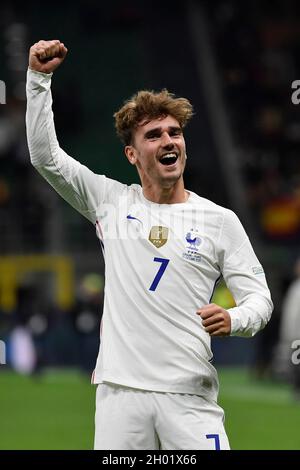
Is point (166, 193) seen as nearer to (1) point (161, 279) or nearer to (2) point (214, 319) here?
(1) point (161, 279)

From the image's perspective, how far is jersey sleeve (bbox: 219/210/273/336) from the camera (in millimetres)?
5703

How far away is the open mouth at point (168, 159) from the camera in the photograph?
5.88 meters

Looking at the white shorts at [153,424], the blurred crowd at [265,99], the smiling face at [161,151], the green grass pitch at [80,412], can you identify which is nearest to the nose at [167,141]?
the smiling face at [161,151]

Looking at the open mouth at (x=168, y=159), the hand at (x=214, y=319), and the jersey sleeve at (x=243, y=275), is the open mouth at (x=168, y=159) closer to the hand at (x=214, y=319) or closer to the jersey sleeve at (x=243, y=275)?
the jersey sleeve at (x=243, y=275)

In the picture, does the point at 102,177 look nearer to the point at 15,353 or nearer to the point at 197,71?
the point at 15,353

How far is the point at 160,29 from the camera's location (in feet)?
105

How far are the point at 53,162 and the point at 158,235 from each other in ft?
2.01

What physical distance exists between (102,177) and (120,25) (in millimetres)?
25976

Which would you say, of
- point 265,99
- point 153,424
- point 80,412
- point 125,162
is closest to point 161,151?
point 153,424

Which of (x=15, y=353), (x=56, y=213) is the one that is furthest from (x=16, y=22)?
(x=15, y=353)

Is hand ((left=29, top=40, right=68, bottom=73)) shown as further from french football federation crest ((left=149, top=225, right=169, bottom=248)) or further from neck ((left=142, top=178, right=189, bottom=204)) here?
french football federation crest ((left=149, top=225, right=169, bottom=248))

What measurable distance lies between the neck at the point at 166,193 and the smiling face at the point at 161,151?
22mm

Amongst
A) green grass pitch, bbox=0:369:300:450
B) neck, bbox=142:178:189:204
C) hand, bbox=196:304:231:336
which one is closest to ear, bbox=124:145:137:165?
neck, bbox=142:178:189:204

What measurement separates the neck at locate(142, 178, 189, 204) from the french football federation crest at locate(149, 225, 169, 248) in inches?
7.0
